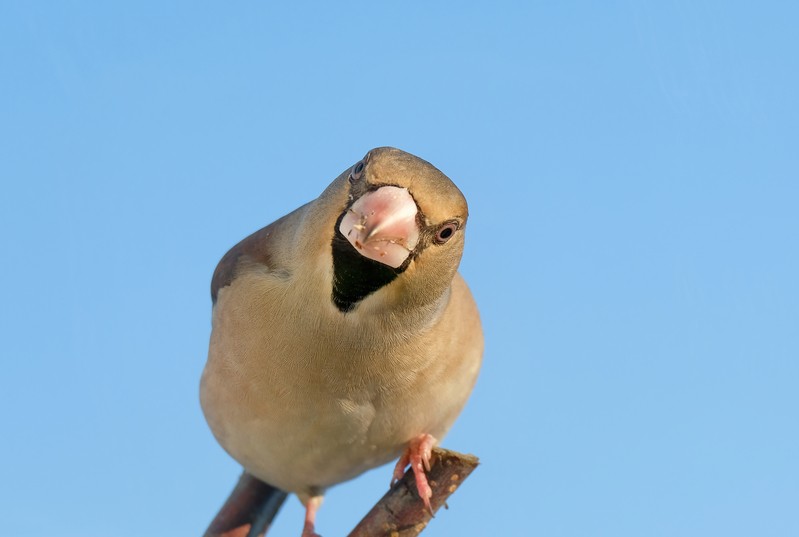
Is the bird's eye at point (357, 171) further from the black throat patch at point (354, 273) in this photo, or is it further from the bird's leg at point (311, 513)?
the bird's leg at point (311, 513)

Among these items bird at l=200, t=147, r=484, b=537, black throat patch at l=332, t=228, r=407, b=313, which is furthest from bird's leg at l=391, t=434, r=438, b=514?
black throat patch at l=332, t=228, r=407, b=313

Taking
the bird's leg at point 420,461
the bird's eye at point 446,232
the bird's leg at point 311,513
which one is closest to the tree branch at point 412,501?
the bird's leg at point 420,461

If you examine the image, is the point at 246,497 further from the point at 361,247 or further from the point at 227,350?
the point at 361,247

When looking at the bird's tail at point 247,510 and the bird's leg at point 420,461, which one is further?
the bird's tail at point 247,510

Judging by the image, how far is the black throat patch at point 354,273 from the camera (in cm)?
336

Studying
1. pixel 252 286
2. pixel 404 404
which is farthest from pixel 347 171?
pixel 404 404

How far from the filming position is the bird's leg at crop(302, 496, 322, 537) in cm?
463

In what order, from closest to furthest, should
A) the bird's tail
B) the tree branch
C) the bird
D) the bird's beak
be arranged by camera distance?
the bird's beak, the bird, the tree branch, the bird's tail

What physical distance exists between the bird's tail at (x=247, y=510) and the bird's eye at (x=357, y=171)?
224cm

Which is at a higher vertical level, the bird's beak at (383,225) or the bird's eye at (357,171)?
the bird's eye at (357,171)

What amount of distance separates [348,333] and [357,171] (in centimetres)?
60

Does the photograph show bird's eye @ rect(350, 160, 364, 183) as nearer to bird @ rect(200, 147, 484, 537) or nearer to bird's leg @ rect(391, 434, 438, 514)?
bird @ rect(200, 147, 484, 537)

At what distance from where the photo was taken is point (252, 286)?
156 inches

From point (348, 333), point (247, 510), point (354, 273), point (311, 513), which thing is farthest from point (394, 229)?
point (247, 510)
